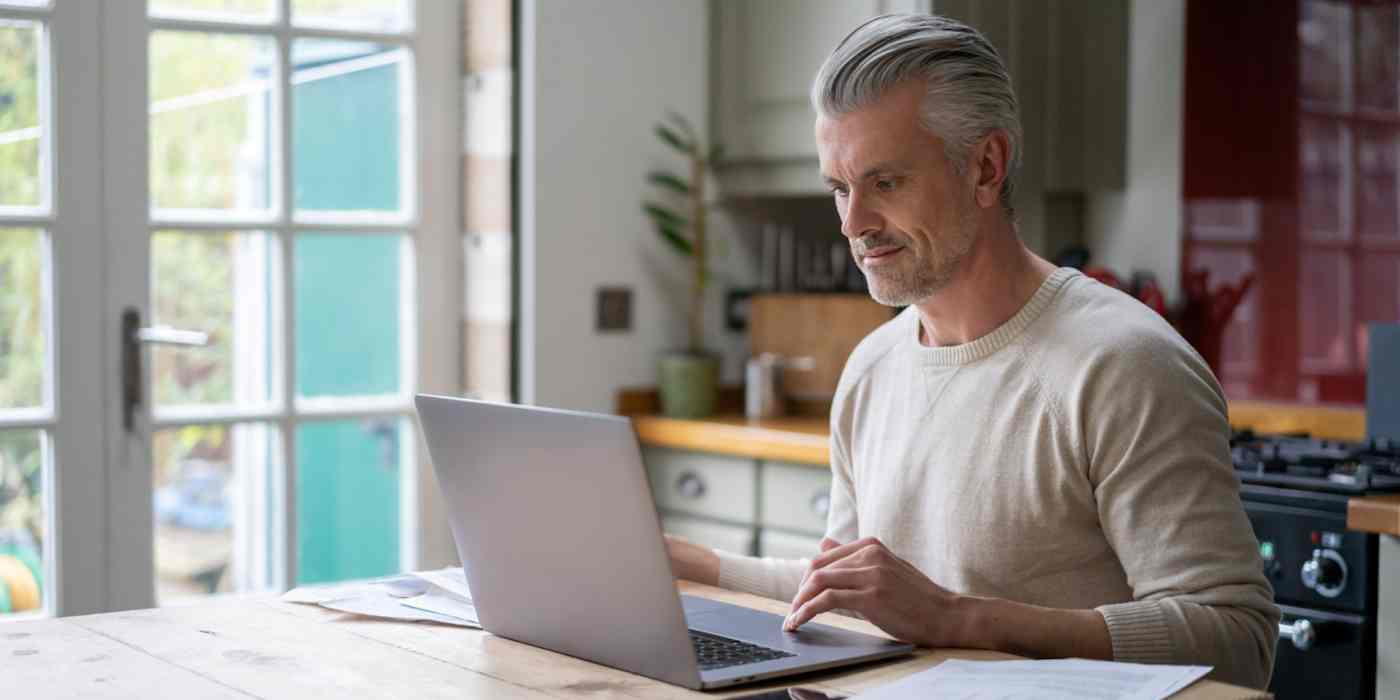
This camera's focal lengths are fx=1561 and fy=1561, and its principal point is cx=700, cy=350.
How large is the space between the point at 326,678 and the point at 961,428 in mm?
764

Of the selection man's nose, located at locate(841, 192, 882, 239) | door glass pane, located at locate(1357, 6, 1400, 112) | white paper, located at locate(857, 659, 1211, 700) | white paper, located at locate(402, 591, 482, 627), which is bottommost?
white paper, located at locate(402, 591, 482, 627)

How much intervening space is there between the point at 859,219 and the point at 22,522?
1.96m

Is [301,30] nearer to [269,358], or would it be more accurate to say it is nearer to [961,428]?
[269,358]

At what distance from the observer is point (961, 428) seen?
5.75 feet

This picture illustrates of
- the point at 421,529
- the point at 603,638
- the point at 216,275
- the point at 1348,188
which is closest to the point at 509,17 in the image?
the point at 216,275

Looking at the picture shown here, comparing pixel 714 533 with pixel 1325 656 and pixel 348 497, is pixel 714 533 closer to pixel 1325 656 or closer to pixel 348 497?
pixel 348 497

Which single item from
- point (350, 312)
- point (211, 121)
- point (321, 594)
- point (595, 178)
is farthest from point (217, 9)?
point (321, 594)

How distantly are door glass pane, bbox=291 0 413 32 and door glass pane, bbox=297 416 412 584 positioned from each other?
2.74 ft

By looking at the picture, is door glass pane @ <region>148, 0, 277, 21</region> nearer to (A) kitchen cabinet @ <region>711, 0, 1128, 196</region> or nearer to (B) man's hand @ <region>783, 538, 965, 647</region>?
(A) kitchen cabinet @ <region>711, 0, 1128, 196</region>

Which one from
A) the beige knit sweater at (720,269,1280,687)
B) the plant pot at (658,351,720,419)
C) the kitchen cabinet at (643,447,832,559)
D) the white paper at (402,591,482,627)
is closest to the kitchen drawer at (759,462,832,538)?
the kitchen cabinet at (643,447,832,559)

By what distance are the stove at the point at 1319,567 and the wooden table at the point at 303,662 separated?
110cm

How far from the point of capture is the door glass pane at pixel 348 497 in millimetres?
3281

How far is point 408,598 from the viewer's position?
5.56 ft

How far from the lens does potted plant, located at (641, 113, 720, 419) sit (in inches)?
138
